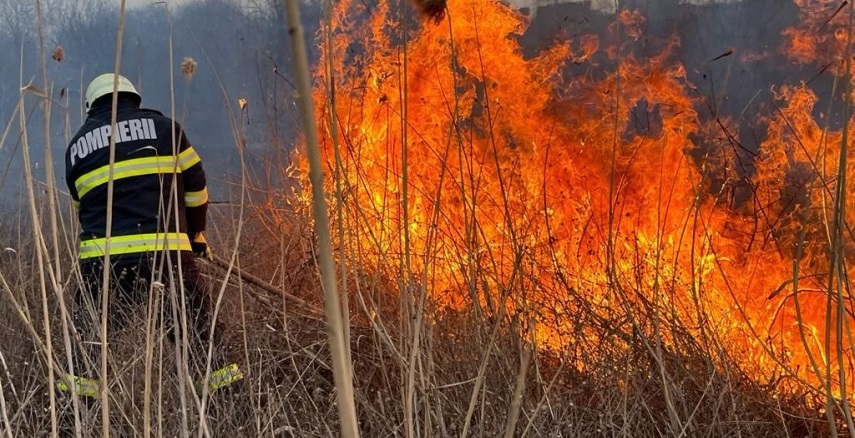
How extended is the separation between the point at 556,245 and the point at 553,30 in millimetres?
2324

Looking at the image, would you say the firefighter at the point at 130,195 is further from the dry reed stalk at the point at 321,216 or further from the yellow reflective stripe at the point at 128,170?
the dry reed stalk at the point at 321,216

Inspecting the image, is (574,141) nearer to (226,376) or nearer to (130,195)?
(130,195)

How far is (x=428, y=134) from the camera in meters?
6.00

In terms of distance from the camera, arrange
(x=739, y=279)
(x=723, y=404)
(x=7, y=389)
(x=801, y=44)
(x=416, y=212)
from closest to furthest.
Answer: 1. (x=723, y=404)
2. (x=7, y=389)
3. (x=739, y=279)
4. (x=416, y=212)
5. (x=801, y=44)

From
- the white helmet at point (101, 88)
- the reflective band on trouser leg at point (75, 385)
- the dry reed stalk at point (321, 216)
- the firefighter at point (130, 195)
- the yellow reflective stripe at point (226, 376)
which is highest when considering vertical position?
the white helmet at point (101, 88)

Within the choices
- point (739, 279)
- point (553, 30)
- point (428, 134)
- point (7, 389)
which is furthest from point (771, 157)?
point (7, 389)

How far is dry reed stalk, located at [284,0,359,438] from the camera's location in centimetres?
47

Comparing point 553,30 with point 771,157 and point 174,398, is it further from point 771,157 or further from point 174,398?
point 174,398

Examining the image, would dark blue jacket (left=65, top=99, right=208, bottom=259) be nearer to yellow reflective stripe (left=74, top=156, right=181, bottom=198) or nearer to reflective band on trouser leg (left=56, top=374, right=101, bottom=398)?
yellow reflective stripe (left=74, top=156, right=181, bottom=198)

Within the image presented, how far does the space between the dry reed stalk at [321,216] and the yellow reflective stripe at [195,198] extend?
3.35 m

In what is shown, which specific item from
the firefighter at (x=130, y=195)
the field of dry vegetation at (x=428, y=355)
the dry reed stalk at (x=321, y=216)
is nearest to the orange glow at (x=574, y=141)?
the field of dry vegetation at (x=428, y=355)

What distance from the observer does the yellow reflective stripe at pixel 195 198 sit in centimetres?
373

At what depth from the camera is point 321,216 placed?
50 centimetres

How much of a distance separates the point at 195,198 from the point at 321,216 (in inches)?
135
